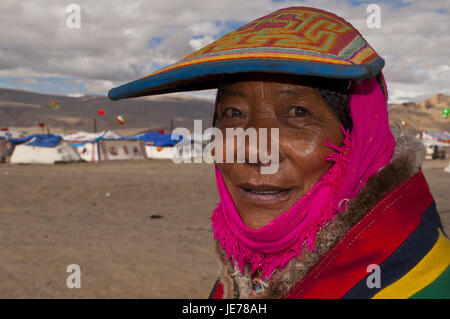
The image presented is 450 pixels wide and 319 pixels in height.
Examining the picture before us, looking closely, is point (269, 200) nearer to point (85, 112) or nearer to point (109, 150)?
point (109, 150)

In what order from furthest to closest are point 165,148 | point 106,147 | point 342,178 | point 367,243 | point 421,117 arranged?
point 421,117
point 165,148
point 106,147
point 342,178
point 367,243

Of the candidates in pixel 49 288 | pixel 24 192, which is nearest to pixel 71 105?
pixel 24 192

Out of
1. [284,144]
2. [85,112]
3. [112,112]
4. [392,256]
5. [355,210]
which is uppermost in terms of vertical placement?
[112,112]

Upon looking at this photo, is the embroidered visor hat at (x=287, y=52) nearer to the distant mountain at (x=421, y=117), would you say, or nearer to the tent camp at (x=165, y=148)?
the tent camp at (x=165, y=148)

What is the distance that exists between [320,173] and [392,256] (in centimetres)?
35

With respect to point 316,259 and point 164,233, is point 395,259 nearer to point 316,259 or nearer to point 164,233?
point 316,259

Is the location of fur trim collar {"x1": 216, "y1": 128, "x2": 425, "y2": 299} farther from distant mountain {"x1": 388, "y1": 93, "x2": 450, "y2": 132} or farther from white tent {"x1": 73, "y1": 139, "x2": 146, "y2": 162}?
distant mountain {"x1": 388, "y1": 93, "x2": 450, "y2": 132}

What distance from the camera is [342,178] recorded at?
1.35 m

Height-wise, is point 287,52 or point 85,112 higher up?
point 85,112

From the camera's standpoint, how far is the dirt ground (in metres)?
5.28

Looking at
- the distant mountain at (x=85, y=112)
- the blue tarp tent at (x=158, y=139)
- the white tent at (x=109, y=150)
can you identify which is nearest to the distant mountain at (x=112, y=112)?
the distant mountain at (x=85, y=112)

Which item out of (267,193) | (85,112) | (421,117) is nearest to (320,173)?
(267,193)

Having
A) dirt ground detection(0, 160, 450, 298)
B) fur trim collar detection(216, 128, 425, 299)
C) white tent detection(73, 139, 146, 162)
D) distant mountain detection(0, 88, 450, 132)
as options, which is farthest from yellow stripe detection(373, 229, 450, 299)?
distant mountain detection(0, 88, 450, 132)
